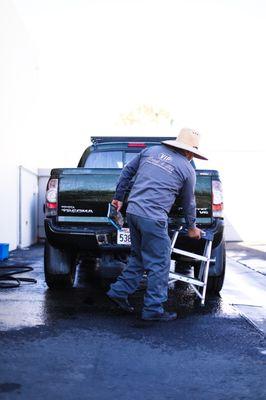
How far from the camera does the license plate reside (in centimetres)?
559

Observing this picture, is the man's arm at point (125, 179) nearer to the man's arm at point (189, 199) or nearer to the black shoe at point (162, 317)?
the man's arm at point (189, 199)

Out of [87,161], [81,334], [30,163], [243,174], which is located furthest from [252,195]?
[81,334]

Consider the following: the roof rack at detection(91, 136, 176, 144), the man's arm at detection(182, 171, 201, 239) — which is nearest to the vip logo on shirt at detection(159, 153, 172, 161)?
the man's arm at detection(182, 171, 201, 239)

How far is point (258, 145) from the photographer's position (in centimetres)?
1836

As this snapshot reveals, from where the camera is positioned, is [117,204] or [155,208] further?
[117,204]

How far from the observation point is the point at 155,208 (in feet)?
16.3

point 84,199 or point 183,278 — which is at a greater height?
point 84,199

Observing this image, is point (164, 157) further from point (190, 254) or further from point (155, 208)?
point (190, 254)

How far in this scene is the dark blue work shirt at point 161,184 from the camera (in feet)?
16.3

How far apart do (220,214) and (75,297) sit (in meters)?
1.90

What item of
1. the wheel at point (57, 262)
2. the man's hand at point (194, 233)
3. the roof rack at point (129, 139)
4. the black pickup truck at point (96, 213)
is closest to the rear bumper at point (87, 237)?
the black pickup truck at point (96, 213)

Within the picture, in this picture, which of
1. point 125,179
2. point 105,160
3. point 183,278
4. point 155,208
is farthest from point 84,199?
point 105,160

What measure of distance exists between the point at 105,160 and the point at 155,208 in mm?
2551

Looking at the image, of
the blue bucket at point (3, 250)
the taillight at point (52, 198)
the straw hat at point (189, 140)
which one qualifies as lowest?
the blue bucket at point (3, 250)
